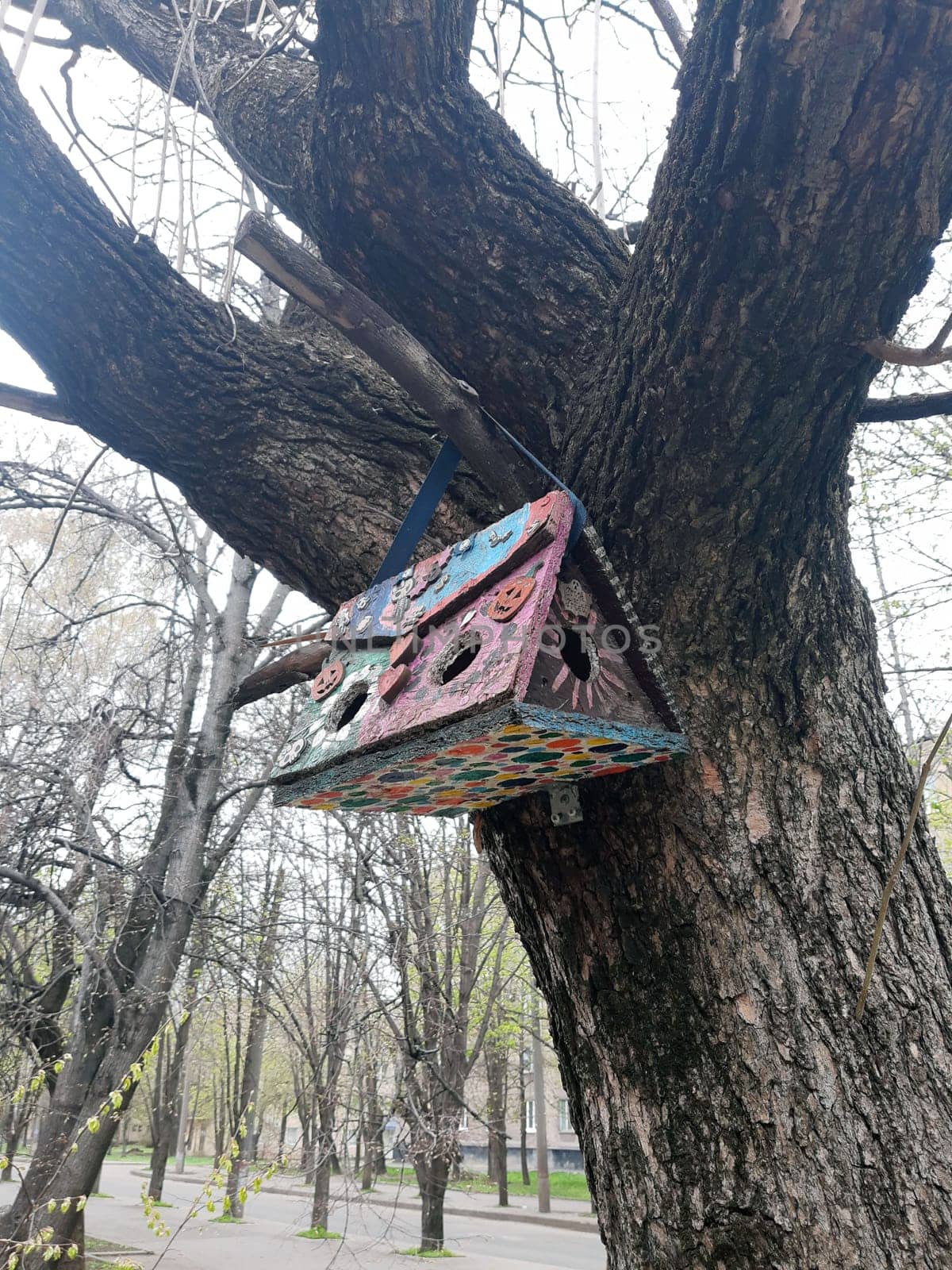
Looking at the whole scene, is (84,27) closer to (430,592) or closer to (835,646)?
(430,592)

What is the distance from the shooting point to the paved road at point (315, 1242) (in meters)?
10.6

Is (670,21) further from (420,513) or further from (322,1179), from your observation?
(322,1179)

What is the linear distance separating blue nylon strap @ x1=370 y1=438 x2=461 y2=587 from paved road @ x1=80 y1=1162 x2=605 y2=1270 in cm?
838

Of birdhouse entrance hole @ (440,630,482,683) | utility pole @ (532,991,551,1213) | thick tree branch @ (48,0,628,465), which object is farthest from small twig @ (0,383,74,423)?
utility pole @ (532,991,551,1213)

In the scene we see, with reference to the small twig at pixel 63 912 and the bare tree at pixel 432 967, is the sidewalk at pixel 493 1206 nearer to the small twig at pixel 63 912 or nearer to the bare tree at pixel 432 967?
the bare tree at pixel 432 967

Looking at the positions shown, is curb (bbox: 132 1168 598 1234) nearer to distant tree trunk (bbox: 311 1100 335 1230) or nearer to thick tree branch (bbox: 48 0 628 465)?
distant tree trunk (bbox: 311 1100 335 1230)

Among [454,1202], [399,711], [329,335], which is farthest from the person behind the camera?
[454,1202]

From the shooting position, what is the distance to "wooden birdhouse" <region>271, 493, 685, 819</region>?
1133 mm

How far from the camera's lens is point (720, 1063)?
1.25m

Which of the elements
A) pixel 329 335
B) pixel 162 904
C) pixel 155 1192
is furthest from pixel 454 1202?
pixel 329 335

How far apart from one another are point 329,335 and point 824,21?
152 centimetres

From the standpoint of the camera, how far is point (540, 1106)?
13.5 meters

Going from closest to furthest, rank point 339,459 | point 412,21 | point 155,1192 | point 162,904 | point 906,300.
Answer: point 906,300
point 412,21
point 339,459
point 162,904
point 155,1192

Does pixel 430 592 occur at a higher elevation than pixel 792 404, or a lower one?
lower
